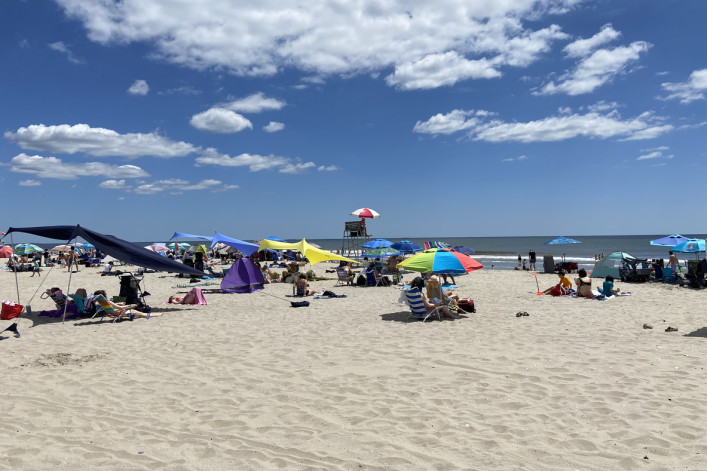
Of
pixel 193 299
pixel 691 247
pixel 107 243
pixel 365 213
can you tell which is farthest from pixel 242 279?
pixel 691 247

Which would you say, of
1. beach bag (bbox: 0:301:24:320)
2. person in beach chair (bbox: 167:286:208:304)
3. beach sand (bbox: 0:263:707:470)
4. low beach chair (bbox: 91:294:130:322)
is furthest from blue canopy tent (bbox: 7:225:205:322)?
beach sand (bbox: 0:263:707:470)

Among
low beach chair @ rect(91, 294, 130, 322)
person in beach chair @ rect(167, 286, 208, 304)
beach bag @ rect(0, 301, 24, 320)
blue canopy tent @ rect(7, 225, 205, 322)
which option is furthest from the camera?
person in beach chair @ rect(167, 286, 208, 304)

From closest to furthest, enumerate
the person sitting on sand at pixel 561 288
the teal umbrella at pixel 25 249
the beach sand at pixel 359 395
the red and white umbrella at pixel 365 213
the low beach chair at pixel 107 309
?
the beach sand at pixel 359 395 < the low beach chair at pixel 107 309 < the person sitting on sand at pixel 561 288 < the red and white umbrella at pixel 365 213 < the teal umbrella at pixel 25 249

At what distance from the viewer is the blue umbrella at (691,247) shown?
18.1 meters

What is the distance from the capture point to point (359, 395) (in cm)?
489

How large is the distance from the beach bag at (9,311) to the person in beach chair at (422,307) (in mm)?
8393

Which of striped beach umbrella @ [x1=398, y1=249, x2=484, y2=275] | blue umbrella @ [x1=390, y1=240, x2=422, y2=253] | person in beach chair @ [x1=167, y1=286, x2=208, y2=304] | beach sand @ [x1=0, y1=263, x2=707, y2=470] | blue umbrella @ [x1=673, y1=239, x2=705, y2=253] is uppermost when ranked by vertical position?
blue umbrella @ [x1=390, y1=240, x2=422, y2=253]

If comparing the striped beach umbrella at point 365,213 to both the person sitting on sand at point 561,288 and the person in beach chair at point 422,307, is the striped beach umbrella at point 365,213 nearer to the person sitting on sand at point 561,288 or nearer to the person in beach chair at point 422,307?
the person sitting on sand at point 561,288

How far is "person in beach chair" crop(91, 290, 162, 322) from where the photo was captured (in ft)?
31.0

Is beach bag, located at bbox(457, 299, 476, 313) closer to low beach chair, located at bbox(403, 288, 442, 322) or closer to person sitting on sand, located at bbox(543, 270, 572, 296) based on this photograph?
low beach chair, located at bbox(403, 288, 442, 322)

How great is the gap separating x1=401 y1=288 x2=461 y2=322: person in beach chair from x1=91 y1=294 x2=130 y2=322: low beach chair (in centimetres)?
597

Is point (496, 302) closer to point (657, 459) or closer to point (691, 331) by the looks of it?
point (691, 331)

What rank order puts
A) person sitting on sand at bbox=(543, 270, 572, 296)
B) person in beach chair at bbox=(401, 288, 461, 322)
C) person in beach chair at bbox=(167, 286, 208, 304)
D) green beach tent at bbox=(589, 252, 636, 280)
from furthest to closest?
green beach tent at bbox=(589, 252, 636, 280) < person sitting on sand at bbox=(543, 270, 572, 296) < person in beach chair at bbox=(167, 286, 208, 304) < person in beach chair at bbox=(401, 288, 461, 322)

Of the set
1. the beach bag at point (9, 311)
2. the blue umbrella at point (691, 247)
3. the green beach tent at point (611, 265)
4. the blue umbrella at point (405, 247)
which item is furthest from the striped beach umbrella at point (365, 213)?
the beach bag at point (9, 311)
